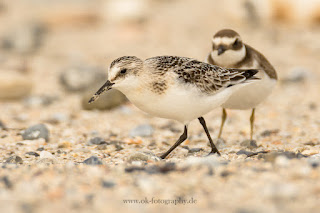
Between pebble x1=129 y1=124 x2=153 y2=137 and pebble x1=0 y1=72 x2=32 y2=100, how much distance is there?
2581 millimetres

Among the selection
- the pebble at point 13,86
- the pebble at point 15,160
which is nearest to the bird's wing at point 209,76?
the pebble at point 15,160

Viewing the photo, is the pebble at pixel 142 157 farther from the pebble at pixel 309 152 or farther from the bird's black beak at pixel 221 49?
the pebble at pixel 309 152

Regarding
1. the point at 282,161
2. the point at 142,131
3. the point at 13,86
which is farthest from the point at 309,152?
the point at 13,86

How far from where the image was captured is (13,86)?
7.66 m

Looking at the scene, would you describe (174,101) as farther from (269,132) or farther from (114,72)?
(269,132)

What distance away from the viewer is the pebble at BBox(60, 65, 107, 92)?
8159 mm

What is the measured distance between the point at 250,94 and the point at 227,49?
1.80ft

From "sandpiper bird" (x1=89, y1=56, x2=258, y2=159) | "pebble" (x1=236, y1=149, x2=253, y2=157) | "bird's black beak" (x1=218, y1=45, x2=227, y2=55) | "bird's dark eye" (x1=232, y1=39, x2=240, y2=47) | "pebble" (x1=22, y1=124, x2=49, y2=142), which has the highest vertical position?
"bird's dark eye" (x1=232, y1=39, x2=240, y2=47)

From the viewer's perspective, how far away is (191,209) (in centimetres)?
302

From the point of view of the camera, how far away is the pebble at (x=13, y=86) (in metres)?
7.55

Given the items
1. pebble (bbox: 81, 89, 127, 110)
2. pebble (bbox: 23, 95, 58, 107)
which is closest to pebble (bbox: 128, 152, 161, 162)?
pebble (bbox: 81, 89, 127, 110)

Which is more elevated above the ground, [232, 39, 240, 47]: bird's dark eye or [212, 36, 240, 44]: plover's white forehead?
[212, 36, 240, 44]: plover's white forehead

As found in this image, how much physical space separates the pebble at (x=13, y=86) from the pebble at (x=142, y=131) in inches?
102

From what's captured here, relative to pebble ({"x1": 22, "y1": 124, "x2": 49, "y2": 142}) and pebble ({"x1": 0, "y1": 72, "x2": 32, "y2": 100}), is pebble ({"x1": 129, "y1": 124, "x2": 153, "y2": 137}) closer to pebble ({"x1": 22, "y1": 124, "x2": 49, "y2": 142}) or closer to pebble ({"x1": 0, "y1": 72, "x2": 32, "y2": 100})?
pebble ({"x1": 22, "y1": 124, "x2": 49, "y2": 142})
